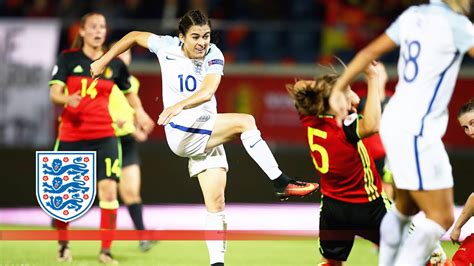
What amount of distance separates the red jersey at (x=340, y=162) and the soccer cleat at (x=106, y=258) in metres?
2.33

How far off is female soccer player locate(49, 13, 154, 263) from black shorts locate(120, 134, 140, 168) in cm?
79

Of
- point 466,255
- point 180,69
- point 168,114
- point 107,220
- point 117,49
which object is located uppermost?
point 117,49

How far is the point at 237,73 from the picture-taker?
1338cm

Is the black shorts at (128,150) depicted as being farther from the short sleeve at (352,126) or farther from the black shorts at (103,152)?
the short sleeve at (352,126)

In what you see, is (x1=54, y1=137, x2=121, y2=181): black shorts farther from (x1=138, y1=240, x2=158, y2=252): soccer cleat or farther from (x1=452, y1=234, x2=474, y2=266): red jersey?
(x1=452, y1=234, x2=474, y2=266): red jersey

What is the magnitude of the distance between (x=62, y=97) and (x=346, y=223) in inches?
105

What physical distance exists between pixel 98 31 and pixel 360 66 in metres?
3.42

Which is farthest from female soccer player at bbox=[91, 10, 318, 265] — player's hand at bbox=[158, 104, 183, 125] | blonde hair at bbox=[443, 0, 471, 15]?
blonde hair at bbox=[443, 0, 471, 15]

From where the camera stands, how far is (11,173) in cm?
1138

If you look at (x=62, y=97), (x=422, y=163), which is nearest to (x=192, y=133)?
(x=62, y=97)

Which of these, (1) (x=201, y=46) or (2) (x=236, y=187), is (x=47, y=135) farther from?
(1) (x=201, y=46)

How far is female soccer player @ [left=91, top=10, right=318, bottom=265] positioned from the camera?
19.8 feet

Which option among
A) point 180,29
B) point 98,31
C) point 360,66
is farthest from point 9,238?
point 360,66

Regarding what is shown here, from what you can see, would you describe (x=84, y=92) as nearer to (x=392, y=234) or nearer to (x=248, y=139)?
(x=248, y=139)
